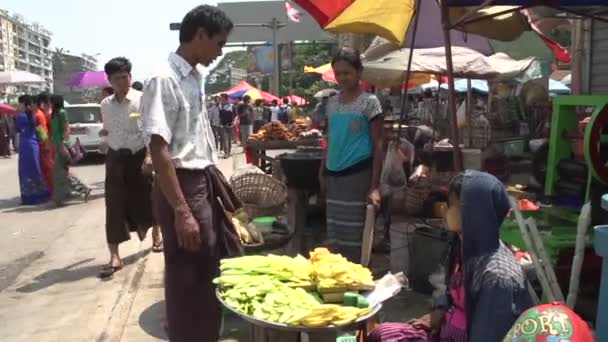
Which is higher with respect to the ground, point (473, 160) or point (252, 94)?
point (252, 94)

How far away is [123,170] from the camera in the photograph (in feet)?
18.7

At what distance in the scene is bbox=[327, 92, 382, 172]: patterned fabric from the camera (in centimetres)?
405

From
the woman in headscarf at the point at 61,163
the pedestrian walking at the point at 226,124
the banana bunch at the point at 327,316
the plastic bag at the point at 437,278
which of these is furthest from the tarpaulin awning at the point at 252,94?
the banana bunch at the point at 327,316

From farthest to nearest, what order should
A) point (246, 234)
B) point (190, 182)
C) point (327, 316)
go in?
point (246, 234) < point (190, 182) < point (327, 316)

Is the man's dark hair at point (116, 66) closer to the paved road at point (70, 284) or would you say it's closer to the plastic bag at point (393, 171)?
the paved road at point (70, 284)

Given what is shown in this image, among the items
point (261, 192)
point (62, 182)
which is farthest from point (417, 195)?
point (62, 182)

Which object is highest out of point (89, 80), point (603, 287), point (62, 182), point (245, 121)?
point (89, 80)

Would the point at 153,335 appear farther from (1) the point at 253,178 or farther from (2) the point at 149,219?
(1) the point at 253,178

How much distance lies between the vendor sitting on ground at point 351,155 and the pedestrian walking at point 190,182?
1.18 metres

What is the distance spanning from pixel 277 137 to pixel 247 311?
5687 millimetres

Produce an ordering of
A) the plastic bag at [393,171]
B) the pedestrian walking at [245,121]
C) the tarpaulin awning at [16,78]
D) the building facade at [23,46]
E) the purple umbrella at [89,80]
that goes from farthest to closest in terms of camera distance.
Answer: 1. the building facade at [23,46]
2. the tarpaulin awning at [16,78]
3. the pedestrian walking at [245,121]
4. the purple umbrella at [89,80]
5. the plastic bag at [393,171]

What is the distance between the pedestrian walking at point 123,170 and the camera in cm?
564

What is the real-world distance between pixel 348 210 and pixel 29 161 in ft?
24.9

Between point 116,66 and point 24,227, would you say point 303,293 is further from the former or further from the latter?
point 24,227
